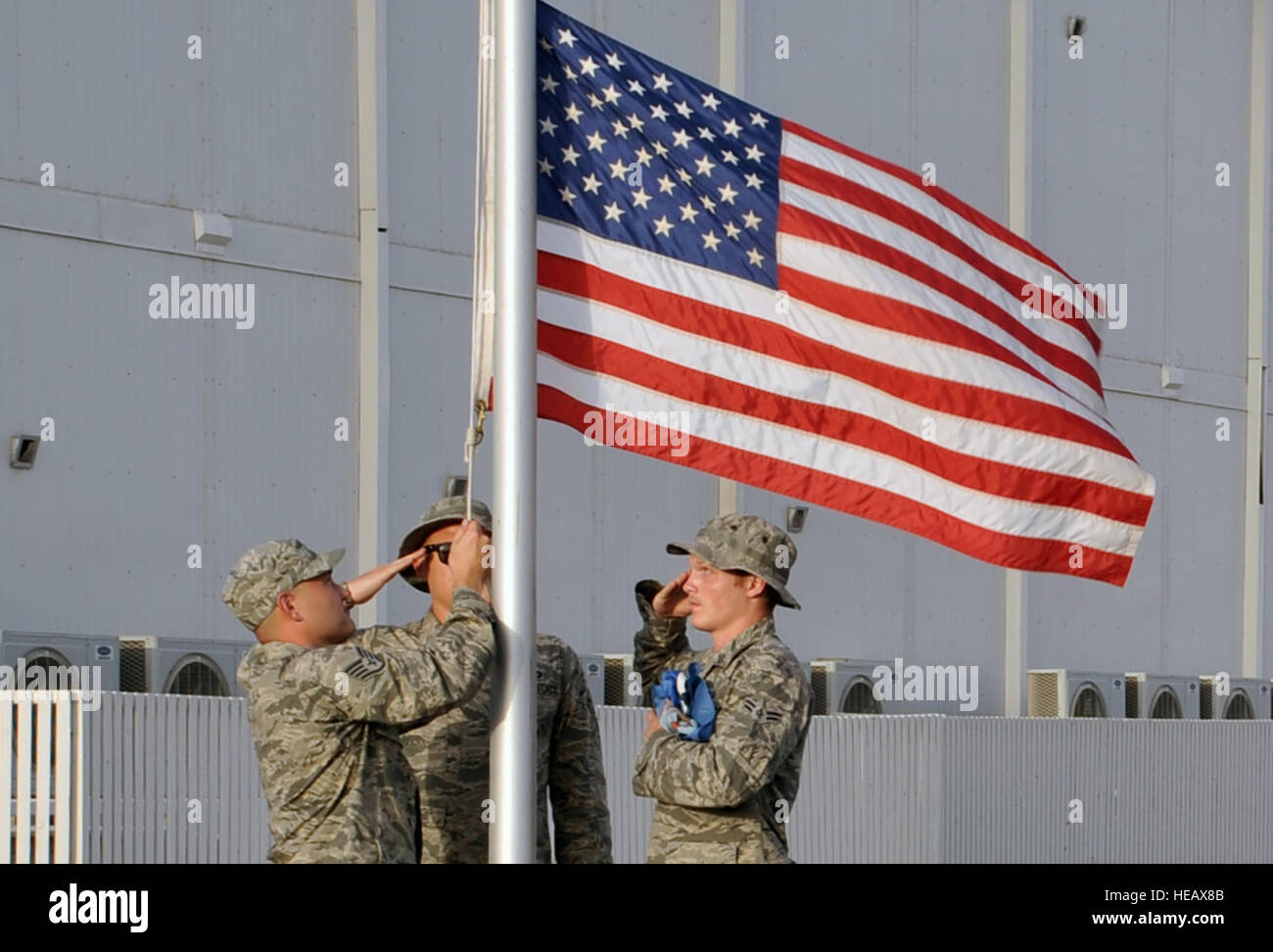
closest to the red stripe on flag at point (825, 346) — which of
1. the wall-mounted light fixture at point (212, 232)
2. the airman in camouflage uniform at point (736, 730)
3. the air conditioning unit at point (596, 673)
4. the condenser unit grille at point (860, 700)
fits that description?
the airman in camouflage uniform at point (736, 730)

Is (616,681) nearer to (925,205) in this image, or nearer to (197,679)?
(197,679)

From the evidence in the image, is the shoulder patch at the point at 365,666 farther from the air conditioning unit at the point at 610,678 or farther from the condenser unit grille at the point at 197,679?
the air conditioning unit at the point at 610,678

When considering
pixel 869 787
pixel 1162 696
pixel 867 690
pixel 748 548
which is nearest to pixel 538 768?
pixel 748 548

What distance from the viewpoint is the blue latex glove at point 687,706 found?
6594 millimetres

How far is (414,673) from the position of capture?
6.25 m

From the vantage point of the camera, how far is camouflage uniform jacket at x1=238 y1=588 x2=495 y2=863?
6348 millimetres

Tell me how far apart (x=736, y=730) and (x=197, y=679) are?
962cm

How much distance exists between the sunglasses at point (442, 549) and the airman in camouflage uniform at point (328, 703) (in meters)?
0.51

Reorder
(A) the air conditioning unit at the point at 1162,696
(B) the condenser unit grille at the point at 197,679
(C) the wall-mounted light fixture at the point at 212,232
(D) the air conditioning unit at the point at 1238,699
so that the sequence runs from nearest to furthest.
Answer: (B) the condenser unit grille at the point at 197,679, (C) the wall-mounted light fixture at the point at 212,232, (A) the air conditioning unit at the point at 1162,696, (D) the air conditioning unit at the point at 1238,699

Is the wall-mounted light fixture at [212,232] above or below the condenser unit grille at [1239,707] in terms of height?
above

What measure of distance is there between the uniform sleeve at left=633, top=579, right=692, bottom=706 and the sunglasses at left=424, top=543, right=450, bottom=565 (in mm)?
915

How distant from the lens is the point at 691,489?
21.1 m
